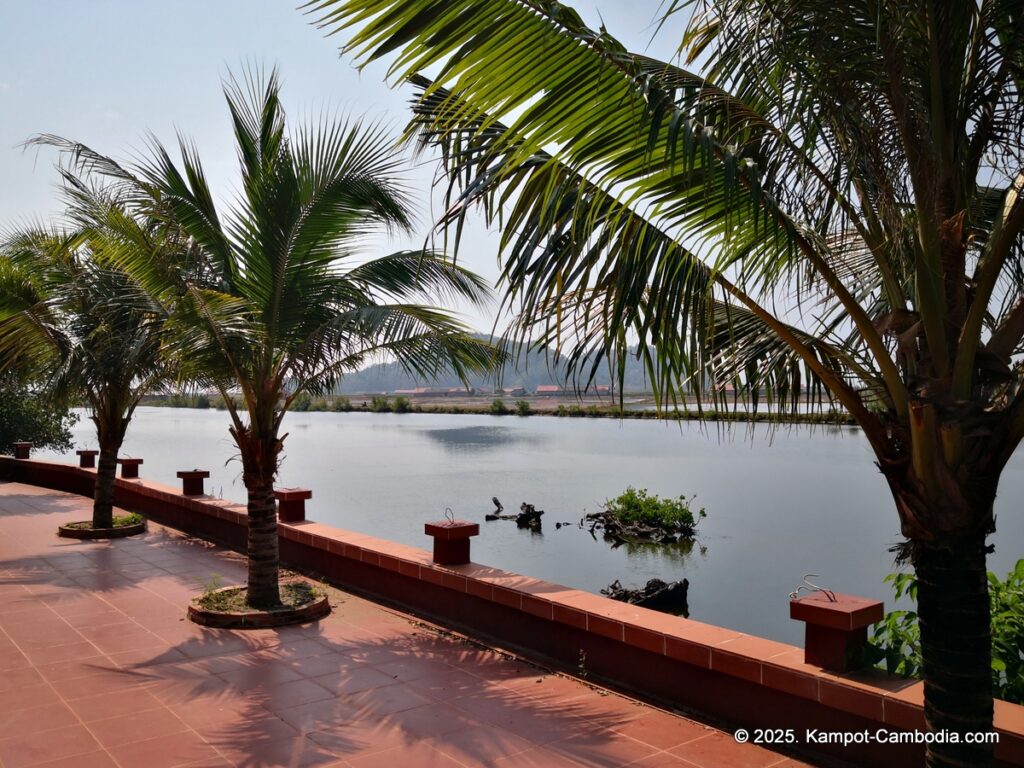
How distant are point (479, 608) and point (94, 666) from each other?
2487 millimetres

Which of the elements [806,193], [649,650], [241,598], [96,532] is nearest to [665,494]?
[96,532]

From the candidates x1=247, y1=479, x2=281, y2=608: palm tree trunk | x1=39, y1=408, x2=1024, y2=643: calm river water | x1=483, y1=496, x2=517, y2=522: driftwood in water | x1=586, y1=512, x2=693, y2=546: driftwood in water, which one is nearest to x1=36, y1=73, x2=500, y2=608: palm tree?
x1=247, y1=479, x2=281, y2=608: palm tree trunk

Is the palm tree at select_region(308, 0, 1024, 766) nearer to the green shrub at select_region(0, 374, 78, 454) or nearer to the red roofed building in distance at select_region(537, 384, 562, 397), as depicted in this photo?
the red roofed building in distance at select_region(537, 384, 562, 397)

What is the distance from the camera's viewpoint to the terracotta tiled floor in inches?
158

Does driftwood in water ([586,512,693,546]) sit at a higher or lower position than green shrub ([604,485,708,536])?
lower

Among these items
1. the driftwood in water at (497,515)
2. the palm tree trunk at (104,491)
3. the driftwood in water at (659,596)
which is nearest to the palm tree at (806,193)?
the palm tree trunk at (104,491)

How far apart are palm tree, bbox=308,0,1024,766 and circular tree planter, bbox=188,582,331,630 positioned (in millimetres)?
4076

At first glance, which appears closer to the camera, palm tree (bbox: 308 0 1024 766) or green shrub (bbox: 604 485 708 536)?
palm tree (bbox: 308 0 1024 766)

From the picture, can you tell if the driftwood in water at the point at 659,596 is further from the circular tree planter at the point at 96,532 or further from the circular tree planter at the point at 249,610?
the circular tree planter at the point at 96,532

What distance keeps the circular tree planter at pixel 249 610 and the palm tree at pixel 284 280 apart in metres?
0.18

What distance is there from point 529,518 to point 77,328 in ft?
43.7

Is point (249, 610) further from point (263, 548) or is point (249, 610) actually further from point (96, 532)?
point (96, 532)

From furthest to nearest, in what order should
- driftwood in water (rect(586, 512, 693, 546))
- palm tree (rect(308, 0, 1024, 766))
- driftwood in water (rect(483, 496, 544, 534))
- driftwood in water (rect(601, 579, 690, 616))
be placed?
driftwood in water (rect(483, 496, 544, 534)), driftwood in water (rect(586, 512, 693, 546)), driftwood in water (rect(601, 579, 690, 616)), palm tree (rect(308, 0, 1024, 766))

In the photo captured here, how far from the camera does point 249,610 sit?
6473 mm
